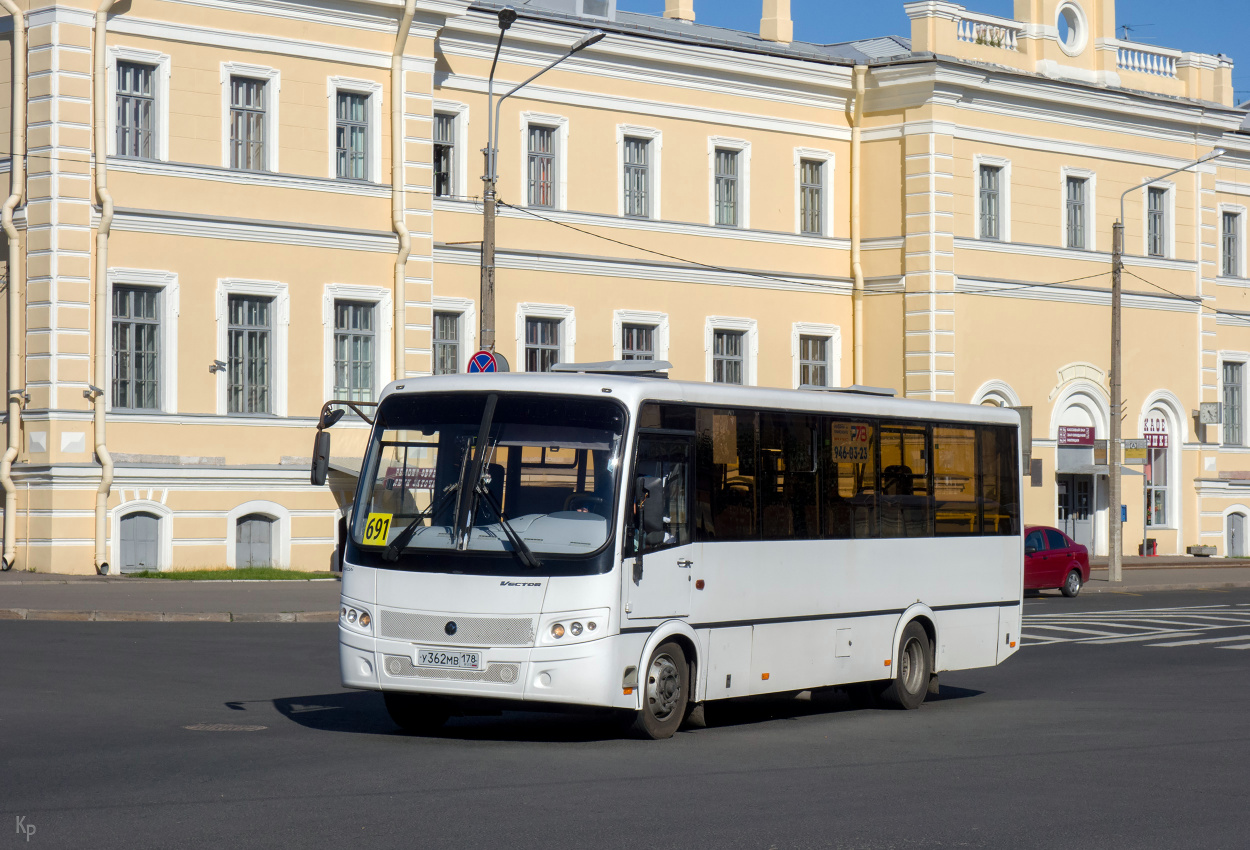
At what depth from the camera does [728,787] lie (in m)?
10.6

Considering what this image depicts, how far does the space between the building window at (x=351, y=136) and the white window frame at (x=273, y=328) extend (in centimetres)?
269

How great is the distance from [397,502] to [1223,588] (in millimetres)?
28753

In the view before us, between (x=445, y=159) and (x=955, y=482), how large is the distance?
849 inches

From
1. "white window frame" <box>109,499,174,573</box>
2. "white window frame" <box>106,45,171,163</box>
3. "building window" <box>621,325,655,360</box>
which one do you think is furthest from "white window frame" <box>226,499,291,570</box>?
"building window" <box>621,325,655,360</box>

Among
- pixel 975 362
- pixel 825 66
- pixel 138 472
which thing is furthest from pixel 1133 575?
pixel 138 472

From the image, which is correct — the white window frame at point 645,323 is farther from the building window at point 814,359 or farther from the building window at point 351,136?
the building window at point 351,136

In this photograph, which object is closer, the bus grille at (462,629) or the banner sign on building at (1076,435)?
the bus grille at (462,629)

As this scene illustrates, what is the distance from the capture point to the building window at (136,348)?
3094 cm

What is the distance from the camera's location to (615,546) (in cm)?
1251

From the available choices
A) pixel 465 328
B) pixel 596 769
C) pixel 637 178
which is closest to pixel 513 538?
pixel 596 769

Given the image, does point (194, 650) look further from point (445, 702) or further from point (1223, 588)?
point (1223, 588)

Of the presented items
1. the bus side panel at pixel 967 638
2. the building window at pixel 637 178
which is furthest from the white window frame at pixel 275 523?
the bus side panel at pixel 967 638

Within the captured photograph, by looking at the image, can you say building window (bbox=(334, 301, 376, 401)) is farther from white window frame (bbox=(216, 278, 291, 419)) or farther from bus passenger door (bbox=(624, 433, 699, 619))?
bus passenger door (bbox=(624, 433, 699, 619))

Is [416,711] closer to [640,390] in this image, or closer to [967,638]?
[640,390]
